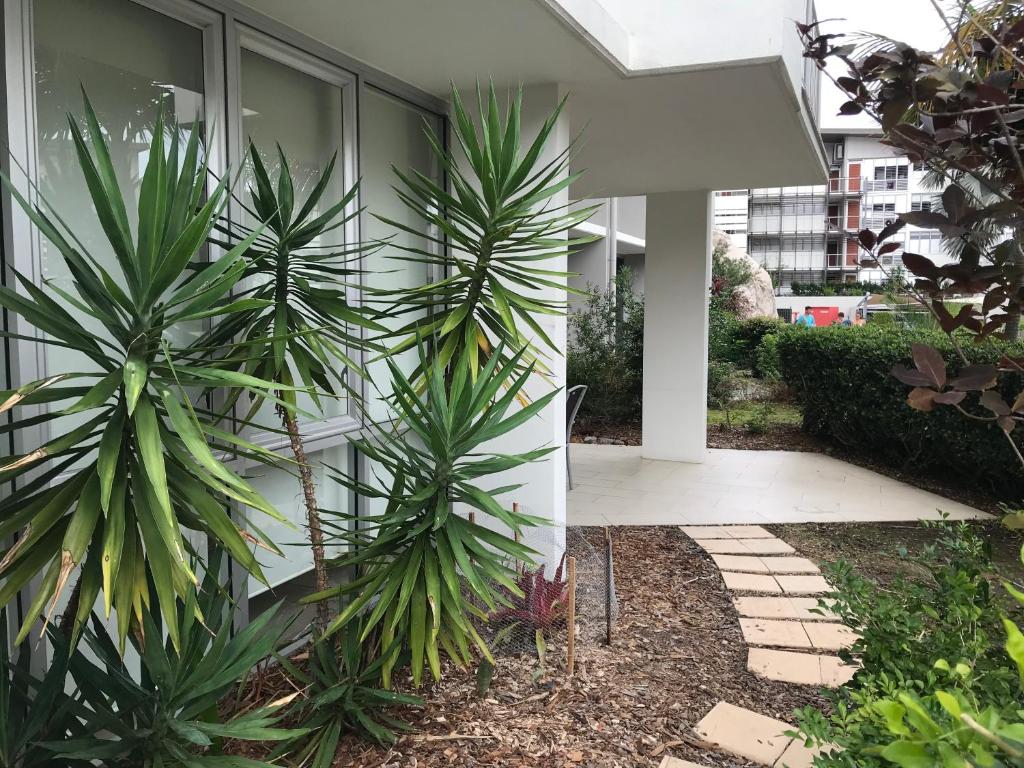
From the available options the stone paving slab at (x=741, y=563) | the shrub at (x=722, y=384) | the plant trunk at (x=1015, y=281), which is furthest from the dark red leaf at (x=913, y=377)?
the shrub at (x=722, y=384)

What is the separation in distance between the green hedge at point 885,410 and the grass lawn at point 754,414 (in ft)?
1.96

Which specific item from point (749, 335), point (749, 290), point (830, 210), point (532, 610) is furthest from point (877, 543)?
point (830, 210)

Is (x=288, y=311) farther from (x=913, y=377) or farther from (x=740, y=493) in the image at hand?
(x=740, y=493)

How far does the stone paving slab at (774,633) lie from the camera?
11.7ft

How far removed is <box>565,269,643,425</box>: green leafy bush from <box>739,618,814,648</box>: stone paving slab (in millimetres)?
5768

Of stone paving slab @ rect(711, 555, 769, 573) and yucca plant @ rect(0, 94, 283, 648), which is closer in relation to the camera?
yucca plant @ rect(0, 94, 283, 648)

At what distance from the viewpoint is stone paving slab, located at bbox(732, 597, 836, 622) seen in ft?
12.7

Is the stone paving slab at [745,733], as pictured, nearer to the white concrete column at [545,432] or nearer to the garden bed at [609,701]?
the garden bed at [609,701]

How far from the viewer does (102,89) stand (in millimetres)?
2576

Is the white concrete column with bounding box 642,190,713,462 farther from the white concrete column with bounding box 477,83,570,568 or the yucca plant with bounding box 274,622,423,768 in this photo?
the yucca plant with bounding box 274,622,423,768

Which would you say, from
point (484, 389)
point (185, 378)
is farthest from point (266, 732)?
point (484, 389)

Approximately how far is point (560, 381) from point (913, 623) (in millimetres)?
2305

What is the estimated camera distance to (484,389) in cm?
252

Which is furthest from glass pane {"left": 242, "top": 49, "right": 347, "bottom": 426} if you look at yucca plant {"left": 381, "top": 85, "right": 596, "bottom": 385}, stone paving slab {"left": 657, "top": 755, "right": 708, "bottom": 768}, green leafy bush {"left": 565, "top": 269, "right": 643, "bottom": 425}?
green leafy bush {"left": 565, "top": 269, "right": 643, "bottom": 425}
